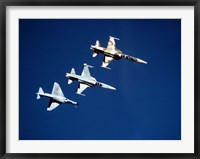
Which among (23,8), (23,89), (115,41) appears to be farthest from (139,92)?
(23,8)

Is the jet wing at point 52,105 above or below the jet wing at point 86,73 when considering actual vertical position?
below

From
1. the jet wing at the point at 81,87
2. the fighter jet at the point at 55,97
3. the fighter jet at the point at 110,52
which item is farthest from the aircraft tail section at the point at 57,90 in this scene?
the fighter jet at the point at 110,52

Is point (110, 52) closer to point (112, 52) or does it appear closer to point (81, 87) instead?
point (112, 52)

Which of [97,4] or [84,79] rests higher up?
[97,4]

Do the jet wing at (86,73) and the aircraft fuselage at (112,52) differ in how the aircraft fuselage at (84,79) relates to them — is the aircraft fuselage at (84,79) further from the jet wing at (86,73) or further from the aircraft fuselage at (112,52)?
the aircraft fuselage at (112,52)

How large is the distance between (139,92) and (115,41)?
32 centimetres

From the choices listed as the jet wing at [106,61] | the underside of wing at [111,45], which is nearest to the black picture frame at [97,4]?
the underside of wing at [111,45]

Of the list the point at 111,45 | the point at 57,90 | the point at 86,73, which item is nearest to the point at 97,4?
the point at 111,45

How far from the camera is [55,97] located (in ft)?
5.22

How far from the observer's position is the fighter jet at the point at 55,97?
1.59 metres

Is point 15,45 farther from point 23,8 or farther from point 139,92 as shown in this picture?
point 139,92

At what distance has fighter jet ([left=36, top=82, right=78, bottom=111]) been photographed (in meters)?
1.59

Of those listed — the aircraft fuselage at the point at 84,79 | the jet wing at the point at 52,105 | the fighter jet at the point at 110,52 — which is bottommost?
the jet wing at the point at 52,105

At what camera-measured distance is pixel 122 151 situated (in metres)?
1.57
